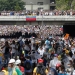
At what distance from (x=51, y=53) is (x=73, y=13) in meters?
30.7

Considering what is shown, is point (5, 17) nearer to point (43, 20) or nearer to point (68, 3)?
point (43, 20)

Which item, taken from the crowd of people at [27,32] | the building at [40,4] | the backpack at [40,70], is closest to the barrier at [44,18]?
the crowd of people at [27,32]

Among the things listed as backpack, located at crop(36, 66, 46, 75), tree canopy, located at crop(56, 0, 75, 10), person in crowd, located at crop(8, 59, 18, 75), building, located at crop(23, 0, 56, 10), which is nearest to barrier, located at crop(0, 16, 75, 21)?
backpack, located at crop(36, 66, 46, 75)

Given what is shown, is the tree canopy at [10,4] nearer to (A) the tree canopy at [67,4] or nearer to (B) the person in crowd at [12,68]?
(A) the tree canopy at [67,4]

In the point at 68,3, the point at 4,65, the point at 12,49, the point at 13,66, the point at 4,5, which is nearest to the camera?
the point at 13,66

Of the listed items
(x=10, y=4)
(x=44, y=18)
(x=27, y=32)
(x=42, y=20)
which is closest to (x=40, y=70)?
(x=42, y=20)

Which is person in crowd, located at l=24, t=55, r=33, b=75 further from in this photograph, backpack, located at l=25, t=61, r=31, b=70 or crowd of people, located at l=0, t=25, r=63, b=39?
crowd of people, located at l=0, t=25, r=63, b=39

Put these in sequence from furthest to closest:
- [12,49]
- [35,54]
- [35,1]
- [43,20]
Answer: [35,1] → [43,20] → [12,49] → [35,54]

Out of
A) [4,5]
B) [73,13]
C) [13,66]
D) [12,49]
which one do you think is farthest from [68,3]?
[13,66]

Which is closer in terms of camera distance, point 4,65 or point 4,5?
point 4,65

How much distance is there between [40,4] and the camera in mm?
121688

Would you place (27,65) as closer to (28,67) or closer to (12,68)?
(28,67)

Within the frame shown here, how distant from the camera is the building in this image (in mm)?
119500

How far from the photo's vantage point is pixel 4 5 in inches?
4242
